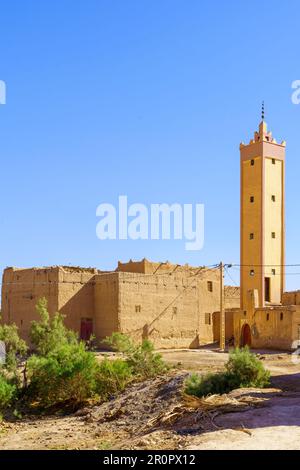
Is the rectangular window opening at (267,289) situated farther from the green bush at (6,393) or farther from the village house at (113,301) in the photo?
the green bush at (6,393)

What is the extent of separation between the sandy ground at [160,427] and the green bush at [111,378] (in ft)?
2.15

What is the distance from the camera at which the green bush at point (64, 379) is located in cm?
2148

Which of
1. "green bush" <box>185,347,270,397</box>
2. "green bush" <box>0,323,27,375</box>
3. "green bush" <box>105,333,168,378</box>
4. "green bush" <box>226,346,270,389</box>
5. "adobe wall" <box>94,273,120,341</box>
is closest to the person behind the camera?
"green bush" <box>185,347,270,397</box>

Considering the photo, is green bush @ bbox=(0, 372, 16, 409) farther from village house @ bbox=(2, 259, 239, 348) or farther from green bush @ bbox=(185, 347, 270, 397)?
village house @ bbox=(2, 259, 239, 348)

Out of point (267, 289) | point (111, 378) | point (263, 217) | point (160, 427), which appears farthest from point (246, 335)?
point (160, 427)

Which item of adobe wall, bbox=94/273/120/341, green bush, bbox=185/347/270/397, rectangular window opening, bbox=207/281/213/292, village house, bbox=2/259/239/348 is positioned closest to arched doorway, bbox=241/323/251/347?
rectangular window opening, bbox=207/281/213/292

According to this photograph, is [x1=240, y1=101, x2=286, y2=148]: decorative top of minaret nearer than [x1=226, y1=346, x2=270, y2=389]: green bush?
No

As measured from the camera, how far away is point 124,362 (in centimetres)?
2319

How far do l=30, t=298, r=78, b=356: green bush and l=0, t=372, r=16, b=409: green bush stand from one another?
5.81 metres

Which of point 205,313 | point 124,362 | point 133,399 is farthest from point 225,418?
point 205,313

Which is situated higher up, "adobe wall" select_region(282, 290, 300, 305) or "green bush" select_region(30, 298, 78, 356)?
"adobe wall" select_region(282, 290, 300, 305)

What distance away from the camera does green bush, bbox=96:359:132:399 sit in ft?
71.3
